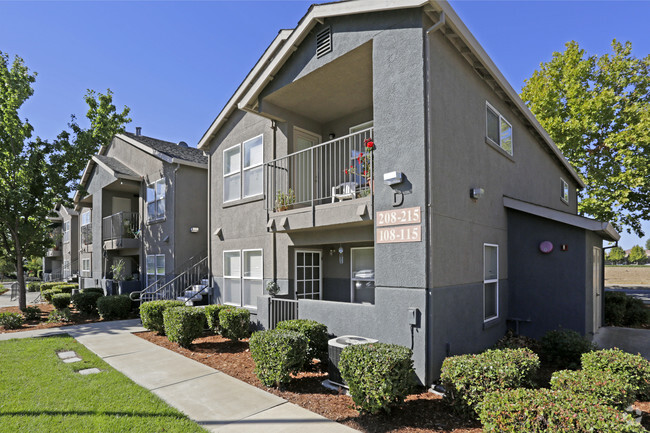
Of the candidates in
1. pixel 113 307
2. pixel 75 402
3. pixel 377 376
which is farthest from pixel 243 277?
pixel 377 376

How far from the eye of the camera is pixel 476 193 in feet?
25.1

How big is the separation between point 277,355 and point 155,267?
12.2 metres

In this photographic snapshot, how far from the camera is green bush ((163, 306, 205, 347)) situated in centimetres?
915

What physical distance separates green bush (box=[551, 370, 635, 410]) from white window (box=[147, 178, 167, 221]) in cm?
1513

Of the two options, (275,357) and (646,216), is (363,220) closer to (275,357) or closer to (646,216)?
(275,357)

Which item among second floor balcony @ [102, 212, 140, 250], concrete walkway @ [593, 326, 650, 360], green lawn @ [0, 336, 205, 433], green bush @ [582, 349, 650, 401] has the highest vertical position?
second floor balcony @ [102, 212, 140, 250]

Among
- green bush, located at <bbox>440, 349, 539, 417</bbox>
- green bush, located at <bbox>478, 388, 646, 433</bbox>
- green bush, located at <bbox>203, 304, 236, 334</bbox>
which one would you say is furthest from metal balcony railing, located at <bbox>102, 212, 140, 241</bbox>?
green bush, located at <bbox>478, 388, 646, 433</bbox>

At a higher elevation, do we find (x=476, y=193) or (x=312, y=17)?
(x=312, y=17)

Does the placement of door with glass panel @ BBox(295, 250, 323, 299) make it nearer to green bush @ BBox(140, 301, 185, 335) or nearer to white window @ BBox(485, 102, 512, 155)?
green bush @ BBox(140, 301, 185, 335)

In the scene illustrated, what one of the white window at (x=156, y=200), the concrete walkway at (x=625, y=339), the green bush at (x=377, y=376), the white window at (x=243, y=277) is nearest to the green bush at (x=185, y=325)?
the white window at (x=243, y=277)

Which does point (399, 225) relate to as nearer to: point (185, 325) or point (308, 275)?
point (308, 275)

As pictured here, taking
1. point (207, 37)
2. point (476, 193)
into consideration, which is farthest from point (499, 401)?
point (207, 37)

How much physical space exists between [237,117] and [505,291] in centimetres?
958

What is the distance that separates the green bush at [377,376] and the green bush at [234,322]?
15.1 feet
